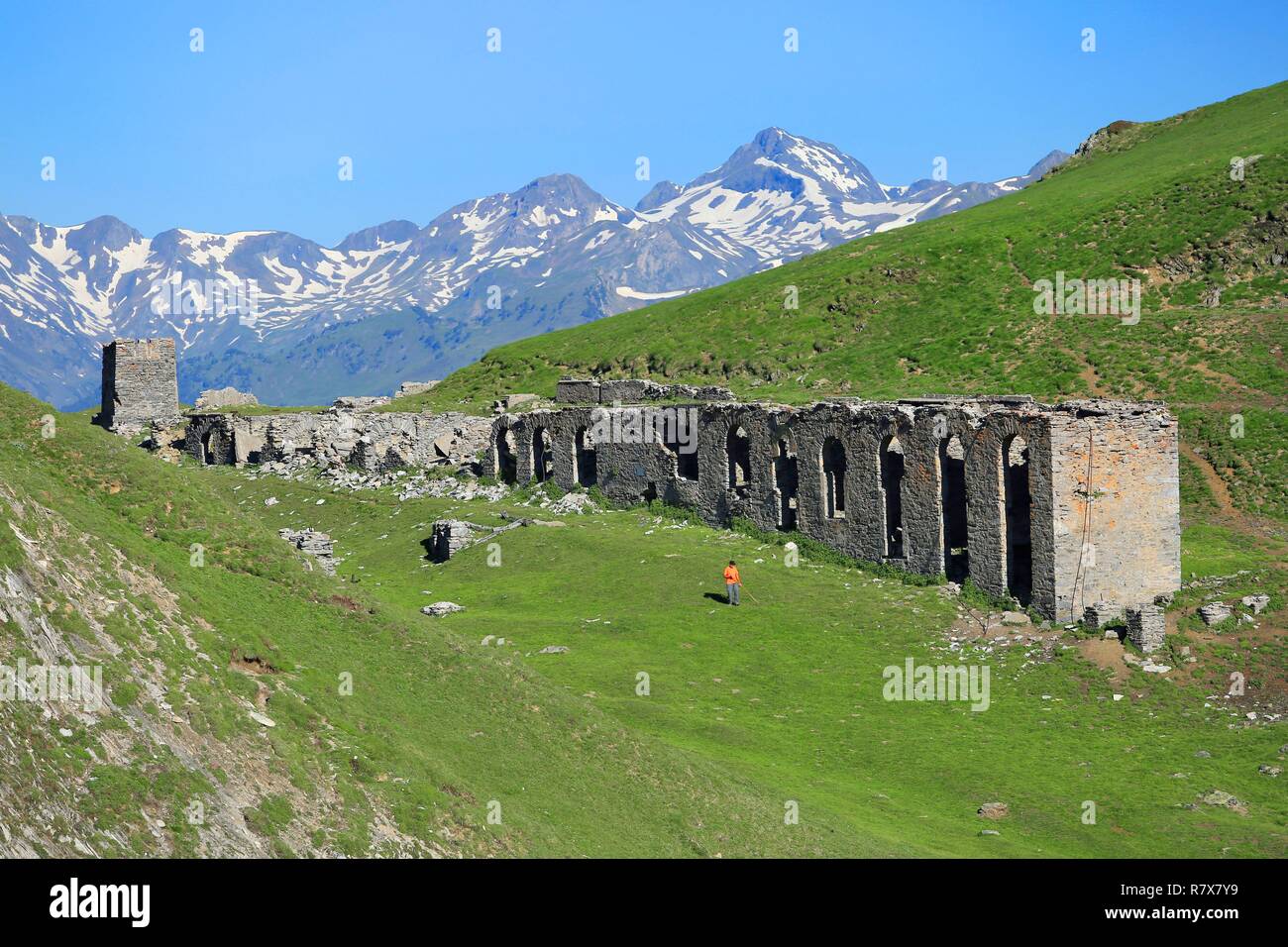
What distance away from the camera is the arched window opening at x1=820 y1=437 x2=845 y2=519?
157 ft

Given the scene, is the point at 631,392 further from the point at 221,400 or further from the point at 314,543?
Answer: the point at 221,400

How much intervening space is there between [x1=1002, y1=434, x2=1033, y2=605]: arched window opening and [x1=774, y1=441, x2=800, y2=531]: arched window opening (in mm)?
8524

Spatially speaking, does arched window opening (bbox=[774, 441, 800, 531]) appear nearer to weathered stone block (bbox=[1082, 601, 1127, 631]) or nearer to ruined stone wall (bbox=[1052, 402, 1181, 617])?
ruined stone wall (bbox=[1052, 402, 1181, 617])

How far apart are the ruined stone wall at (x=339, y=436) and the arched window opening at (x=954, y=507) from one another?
87.5ft

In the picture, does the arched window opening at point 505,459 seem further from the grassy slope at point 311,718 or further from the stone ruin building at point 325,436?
the grassy slope at point 311,718

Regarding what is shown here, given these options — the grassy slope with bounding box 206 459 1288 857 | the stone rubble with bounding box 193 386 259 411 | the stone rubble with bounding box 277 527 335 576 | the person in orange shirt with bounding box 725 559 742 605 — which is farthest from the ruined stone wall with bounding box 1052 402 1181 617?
the stone rubble with bounding box 193 386 259 411

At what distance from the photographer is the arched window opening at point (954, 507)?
141 ft

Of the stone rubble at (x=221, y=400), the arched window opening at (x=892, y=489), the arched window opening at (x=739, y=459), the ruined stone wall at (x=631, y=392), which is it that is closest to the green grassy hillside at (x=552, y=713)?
the arched window opening at (x=892, y=489)

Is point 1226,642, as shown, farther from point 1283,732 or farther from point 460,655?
point 460,655

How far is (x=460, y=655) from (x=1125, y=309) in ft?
164
